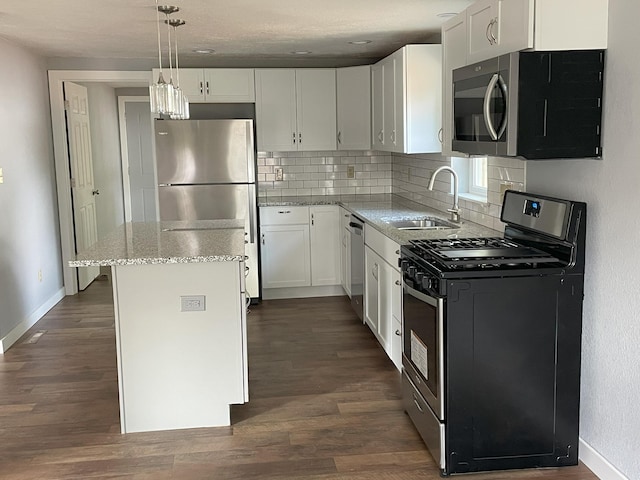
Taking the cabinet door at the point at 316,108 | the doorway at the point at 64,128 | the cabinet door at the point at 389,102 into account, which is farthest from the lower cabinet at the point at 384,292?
the doorway at the point at 64,128

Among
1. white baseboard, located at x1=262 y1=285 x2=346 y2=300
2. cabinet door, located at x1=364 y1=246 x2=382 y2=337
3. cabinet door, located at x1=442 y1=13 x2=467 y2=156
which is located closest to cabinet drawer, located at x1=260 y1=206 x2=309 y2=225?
white baseboard, located at x1=262 y1=285 x2=346 y2=300

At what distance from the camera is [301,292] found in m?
5.89

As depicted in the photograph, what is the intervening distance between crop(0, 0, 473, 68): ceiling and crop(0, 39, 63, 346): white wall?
11.8 inches

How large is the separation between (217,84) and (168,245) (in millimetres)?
2568

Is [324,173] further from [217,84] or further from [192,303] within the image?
[192,303]

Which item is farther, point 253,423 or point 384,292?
point 384,292

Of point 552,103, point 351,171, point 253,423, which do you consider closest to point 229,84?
point 351,171

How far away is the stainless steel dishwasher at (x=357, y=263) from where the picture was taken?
15.5ft

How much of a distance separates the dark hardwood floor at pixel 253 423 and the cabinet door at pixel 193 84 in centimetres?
214

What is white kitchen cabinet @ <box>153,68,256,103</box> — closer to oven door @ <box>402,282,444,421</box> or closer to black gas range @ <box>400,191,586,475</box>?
oven door @ <box>402,282,444,421</box>

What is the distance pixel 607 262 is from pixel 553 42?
889 mm

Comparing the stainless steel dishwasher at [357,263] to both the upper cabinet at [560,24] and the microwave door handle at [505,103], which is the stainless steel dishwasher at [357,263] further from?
the upper cabinet at [560,24]

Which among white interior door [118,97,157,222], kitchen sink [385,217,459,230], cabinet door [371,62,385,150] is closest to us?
kitchen sink [385,217,459,230]

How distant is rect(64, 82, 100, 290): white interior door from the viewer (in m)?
6.01
